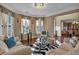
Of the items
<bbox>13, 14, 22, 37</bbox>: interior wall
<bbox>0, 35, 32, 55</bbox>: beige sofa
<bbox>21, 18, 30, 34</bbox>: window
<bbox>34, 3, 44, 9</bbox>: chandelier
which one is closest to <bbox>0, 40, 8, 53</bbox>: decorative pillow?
<bbox>0, 35, 32, 55</bbox>: beige sofa

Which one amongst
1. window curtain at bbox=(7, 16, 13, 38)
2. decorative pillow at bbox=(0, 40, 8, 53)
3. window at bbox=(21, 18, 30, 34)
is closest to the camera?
decorative pillow at bbox=(0, 40, 8, 53)

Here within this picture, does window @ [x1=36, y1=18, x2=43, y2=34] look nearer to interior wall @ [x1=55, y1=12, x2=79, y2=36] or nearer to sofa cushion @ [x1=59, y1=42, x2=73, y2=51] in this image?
interior wall @ [x1=55, y1=12, x2=79, y2=36]

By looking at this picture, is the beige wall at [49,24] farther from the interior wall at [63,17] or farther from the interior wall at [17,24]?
the interior wall at [17,24]

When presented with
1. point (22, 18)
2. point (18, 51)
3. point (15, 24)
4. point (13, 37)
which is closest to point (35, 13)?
point (22, 18)

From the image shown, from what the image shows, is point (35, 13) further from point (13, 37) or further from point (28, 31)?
point (13, 37)

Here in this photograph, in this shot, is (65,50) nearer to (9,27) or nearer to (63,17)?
(63,17)

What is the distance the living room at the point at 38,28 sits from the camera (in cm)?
251

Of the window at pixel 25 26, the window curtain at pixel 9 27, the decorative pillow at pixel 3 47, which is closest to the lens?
the decorative pillow at pixel 3 47

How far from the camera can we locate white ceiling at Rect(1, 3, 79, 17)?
98.5 inches

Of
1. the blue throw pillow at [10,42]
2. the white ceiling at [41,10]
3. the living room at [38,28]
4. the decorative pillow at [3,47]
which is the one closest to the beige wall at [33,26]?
the living room at [38,28]

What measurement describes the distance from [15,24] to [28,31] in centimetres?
30

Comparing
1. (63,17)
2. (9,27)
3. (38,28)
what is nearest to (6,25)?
(9,27)

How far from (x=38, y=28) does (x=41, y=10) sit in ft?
1.21

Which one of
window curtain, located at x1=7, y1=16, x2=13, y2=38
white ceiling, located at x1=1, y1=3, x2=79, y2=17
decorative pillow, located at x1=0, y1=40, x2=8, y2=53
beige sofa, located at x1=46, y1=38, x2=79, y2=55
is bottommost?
beige sofa, located at x1=46, y1=38, x2=79, y2=55
